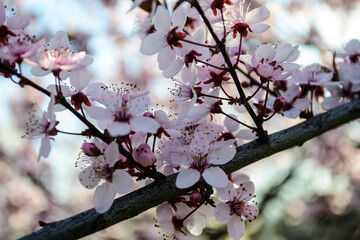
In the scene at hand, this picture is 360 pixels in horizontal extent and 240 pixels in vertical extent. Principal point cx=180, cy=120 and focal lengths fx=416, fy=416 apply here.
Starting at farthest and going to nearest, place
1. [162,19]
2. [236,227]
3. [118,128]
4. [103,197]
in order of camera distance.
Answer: [236,227] → [162,19] → [103,197] → [118,128]

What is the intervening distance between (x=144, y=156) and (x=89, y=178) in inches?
→ 8.0

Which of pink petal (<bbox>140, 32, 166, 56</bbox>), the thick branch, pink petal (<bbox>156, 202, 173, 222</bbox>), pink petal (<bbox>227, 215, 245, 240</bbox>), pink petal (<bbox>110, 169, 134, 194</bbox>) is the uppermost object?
pink petal (<bbox>140, 32, 166, 56</bbox>)

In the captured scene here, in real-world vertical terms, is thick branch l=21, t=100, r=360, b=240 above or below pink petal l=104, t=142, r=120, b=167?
below

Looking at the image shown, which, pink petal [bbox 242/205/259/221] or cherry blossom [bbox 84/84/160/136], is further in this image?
pink petal [bbox 242/205/259/221]

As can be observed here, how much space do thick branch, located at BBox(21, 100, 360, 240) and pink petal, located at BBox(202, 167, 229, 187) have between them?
72 mm

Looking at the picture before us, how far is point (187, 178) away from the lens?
1.12m

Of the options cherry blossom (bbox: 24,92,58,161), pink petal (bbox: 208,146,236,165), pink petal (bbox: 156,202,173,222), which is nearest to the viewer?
cherry blossom (bbox: 24,92,58,161)

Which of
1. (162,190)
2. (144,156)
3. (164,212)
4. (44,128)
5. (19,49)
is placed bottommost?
(164,212)

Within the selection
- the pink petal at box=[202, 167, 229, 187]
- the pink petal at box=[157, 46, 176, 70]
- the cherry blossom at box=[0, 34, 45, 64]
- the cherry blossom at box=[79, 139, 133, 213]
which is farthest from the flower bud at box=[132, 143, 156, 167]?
the cherry blossom at box=[0, 34, 45, 64]

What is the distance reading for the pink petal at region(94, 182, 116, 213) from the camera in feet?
3.56

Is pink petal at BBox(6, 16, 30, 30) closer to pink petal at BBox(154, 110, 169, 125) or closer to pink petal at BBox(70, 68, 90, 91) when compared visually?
pink petal at BBox(70, 68, 90, 91)

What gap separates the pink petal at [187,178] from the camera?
1.10m

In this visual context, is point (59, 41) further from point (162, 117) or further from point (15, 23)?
point (162, 117)

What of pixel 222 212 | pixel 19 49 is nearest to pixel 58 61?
pixel 19 49
